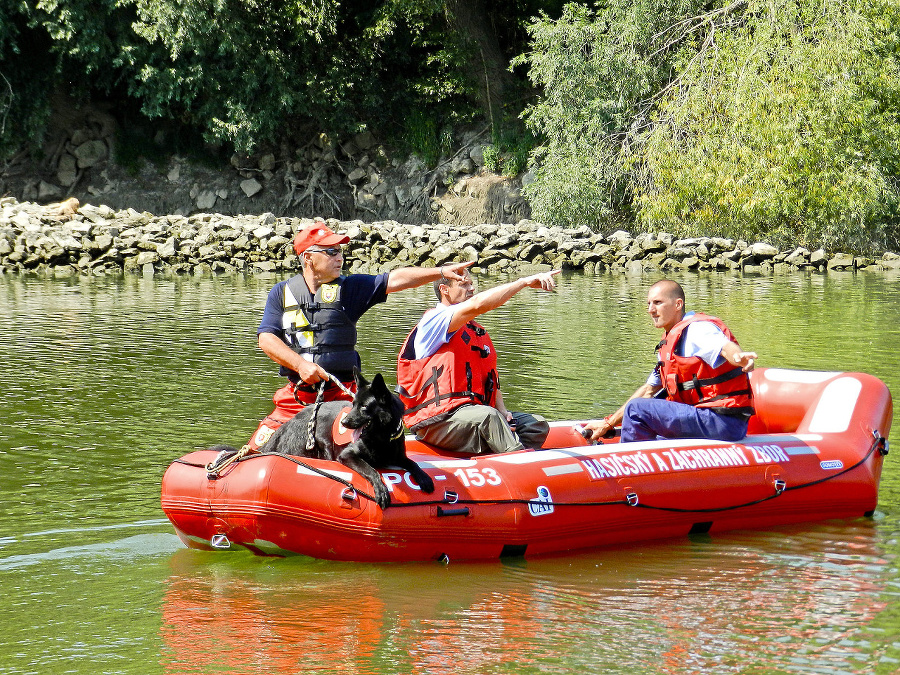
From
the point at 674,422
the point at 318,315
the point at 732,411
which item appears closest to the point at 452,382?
the point at 318,315

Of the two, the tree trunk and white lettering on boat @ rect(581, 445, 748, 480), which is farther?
the tree trunk

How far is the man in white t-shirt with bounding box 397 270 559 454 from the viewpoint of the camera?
16.7 feet

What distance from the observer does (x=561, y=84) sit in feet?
67.5

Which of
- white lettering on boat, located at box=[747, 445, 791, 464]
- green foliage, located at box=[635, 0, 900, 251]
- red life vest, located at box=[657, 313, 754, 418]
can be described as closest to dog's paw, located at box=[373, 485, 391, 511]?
red life vest, located at box=[657, 313, 754, 418]

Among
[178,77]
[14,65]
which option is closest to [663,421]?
[178,77]

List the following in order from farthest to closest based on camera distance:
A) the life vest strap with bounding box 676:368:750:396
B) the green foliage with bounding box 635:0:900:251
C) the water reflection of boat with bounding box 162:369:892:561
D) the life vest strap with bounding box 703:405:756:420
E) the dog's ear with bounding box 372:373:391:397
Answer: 1. the green foliage with bounding box 635:0:900:251
2. the life vest strap with bounding box 703:405:756:420
3. the life vest strap with bounding box 676:368:750:396
4. the water reflection of boat with bounding box 162:369:892:561
5. the dog's ear with bounding box 372:373:391:397

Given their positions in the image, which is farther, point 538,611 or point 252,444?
point 252,444

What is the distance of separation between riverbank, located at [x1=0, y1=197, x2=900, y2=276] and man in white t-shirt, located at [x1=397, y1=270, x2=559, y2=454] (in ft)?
46.0

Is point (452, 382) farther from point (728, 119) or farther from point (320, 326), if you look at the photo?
point (728, 119)

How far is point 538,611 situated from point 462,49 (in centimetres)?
2191

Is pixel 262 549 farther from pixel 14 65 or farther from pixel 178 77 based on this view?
pixel 14 65

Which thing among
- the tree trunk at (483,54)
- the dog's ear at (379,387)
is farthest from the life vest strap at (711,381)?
the tree trunk at (483,54)

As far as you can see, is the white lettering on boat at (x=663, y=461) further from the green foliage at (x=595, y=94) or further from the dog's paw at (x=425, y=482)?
the green foliage at (x=595, y=94)

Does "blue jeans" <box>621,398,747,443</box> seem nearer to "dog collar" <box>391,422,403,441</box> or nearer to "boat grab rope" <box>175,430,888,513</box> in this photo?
"boat grab rope" <box>175,430,888,513</box>
